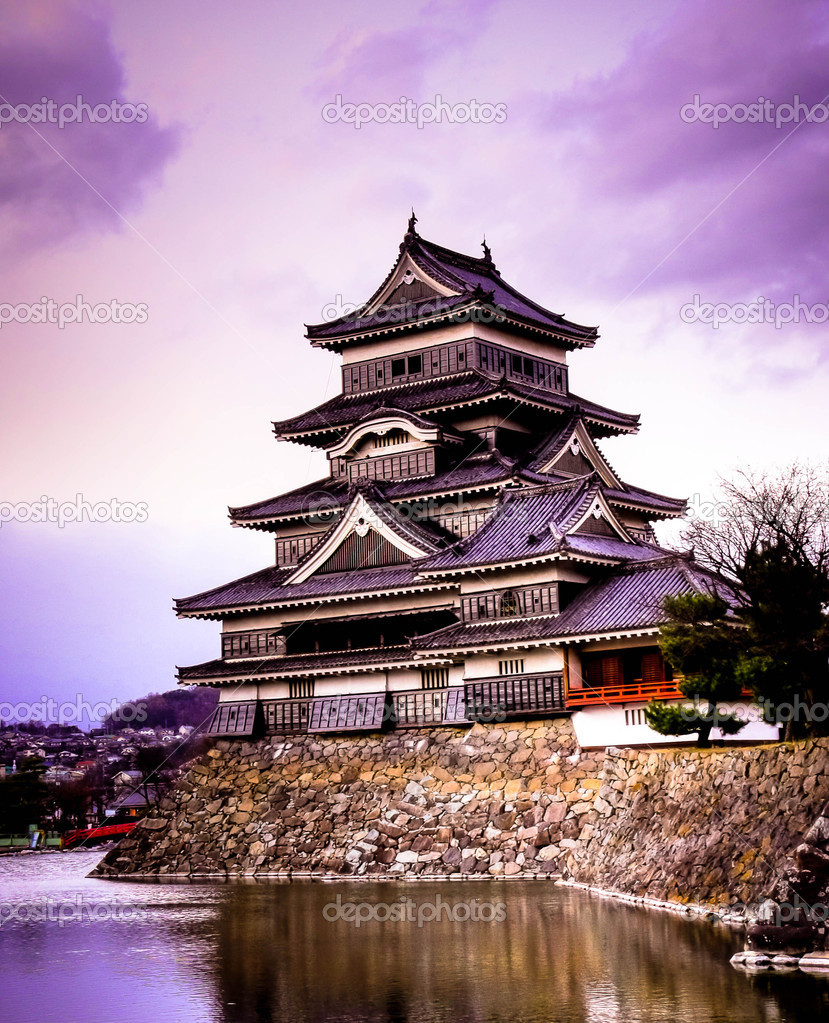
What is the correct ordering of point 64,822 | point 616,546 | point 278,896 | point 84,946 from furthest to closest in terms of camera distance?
1. point 64,822
2. point 616,546
3. point 278,896
4. point 84,946

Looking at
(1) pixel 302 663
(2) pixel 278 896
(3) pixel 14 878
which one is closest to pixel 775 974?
(2) pixel 278 896

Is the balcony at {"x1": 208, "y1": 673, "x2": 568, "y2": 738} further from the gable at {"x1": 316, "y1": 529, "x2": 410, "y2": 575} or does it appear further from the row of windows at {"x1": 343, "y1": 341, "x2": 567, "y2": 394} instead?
the row of windows at {"x1": 343, "y1": 341, "x2": 567, "y2": 394}

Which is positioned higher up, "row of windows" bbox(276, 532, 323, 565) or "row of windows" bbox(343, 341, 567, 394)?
"row of windows" bbox(343, 341, 567, 394)

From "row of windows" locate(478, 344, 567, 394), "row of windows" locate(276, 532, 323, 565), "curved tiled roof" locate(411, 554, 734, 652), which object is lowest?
"curved tiled roof" locate(411, 554, 734, 652)

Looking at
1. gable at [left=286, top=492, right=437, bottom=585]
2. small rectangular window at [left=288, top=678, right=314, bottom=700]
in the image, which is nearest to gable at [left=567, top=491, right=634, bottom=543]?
gable at [left=286, top=492, right=437, bottom=585]

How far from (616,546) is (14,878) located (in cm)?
2600

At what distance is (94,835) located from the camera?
7575cm

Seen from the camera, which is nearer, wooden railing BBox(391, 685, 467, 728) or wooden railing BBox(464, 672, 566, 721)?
wooden railing BBox(464, 672, 566, 721)

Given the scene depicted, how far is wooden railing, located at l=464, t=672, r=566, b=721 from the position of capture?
143ft

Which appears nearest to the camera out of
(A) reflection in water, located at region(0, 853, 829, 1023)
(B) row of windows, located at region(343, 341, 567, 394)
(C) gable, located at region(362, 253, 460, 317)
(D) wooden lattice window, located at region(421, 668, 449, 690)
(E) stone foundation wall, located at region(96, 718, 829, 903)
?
(A) reflection in water, located at region(0, 853, 829, 1023)

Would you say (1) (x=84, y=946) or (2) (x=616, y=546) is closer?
(1) (x=84, y=946)

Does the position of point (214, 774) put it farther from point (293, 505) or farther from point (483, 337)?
point (483, 337)

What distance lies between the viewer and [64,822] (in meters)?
94.5

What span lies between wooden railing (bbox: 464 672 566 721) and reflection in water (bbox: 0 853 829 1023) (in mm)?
7625
